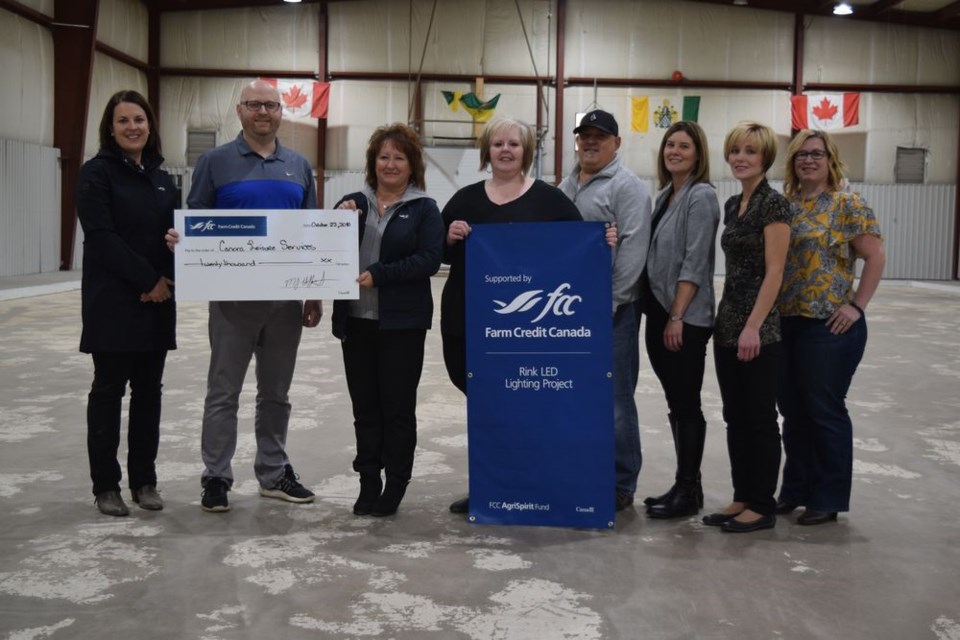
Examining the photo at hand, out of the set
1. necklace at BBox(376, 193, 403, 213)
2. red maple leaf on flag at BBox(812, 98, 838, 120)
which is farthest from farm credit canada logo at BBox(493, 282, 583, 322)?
red maple leaf on flag at BBox(812, 98, 838, 120)

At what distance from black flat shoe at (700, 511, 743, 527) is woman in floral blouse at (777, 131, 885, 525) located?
0.89 feet

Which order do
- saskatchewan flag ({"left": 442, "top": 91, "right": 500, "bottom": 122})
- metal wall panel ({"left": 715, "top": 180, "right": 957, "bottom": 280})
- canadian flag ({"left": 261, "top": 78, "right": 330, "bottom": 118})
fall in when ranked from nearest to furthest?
saskatchewan flag ({"left": 442, "top": 91, "right": 500, "bottom": 122}), canadian flag ({"left": 261, "top": 78, "right": 330, "bottom": 118}), metal wall panel ({"left": 715, "top": 180, "right": 957, "bottom": 280})

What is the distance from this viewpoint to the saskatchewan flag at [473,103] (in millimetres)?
16750

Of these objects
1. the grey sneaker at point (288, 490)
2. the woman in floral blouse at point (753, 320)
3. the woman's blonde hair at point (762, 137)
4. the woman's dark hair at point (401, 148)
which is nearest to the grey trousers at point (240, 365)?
the grey sneaker at point (288, 490)

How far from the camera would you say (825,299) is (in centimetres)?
312

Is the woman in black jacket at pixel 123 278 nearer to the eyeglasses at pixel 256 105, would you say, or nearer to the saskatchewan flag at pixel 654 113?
the eyeglasses at pixel 256 105

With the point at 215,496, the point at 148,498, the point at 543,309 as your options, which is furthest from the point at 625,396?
the point at 148,498

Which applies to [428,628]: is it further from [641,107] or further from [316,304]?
[641,107]

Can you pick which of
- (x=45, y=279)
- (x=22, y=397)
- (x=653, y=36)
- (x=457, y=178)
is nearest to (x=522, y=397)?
(x=22, y=397)

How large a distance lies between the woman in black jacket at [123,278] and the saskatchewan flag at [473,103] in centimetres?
1393

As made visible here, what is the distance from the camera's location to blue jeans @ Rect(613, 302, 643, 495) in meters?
3.22

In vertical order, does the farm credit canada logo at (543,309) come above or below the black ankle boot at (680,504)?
above

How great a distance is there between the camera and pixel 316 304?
11.2 feet

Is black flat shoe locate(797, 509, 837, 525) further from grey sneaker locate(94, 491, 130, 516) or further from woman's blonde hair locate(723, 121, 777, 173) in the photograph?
grey sneaker locate(94, 491, 130, 516)
